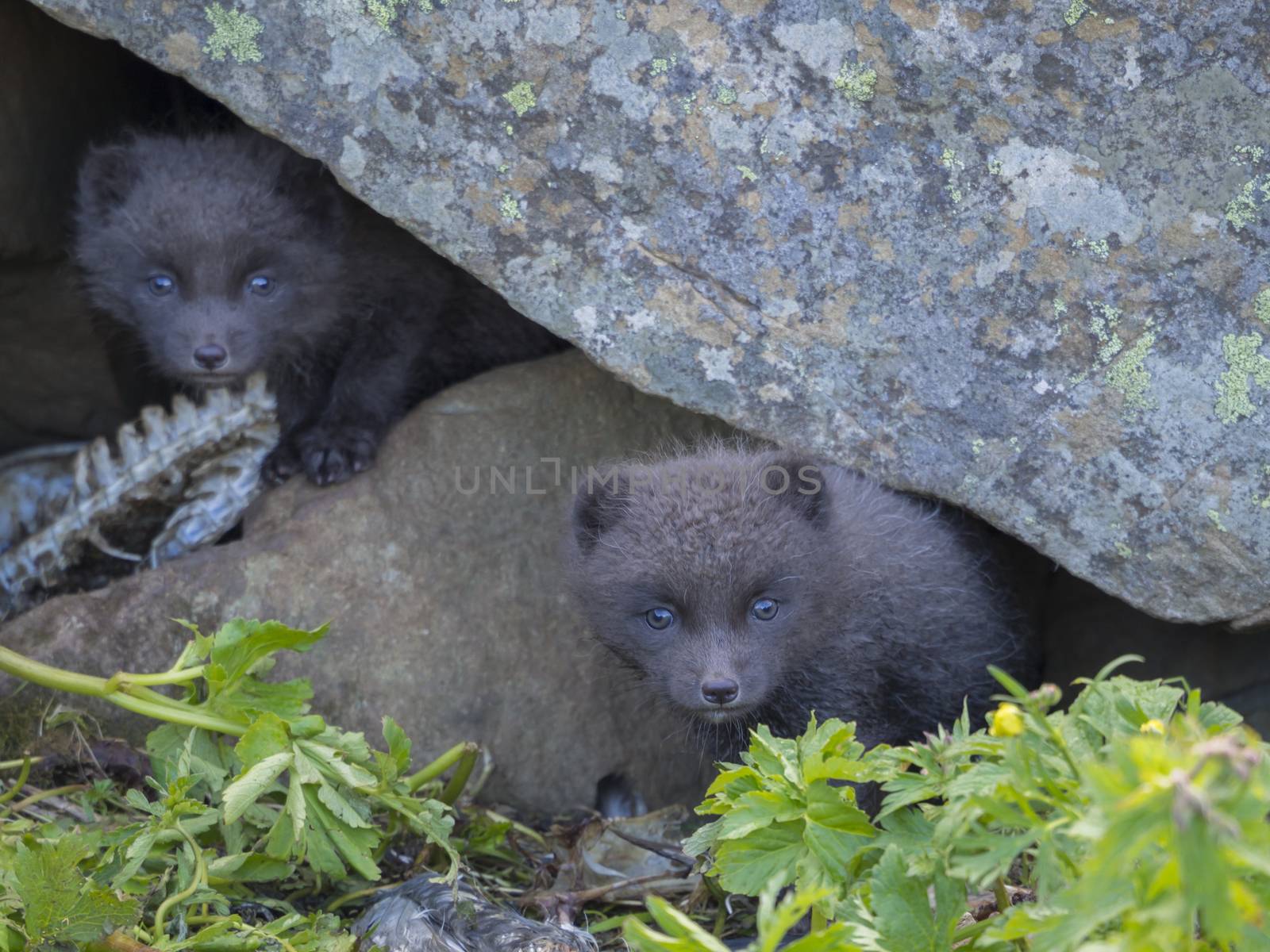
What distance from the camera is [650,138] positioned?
12.0ft

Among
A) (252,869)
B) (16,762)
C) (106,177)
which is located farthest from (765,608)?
(106,177)

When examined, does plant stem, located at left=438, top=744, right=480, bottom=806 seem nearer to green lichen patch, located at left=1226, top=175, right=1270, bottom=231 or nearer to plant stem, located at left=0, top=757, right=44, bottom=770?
plant stem, located at left=0, top=757, right=44, bottom=770

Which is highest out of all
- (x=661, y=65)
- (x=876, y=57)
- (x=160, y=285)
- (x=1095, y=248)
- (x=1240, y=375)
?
(x=876, y=57)

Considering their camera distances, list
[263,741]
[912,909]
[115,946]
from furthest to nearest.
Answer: [263,741], [115,946], [912,909]

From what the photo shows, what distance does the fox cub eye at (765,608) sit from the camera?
141 inches

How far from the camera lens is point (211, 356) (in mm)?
4496

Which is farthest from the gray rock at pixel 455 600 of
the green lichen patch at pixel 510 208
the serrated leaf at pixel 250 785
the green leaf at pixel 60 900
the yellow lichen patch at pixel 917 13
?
the yellow lichen patch at pixel 917 13

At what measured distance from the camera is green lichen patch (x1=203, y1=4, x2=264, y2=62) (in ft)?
12.0

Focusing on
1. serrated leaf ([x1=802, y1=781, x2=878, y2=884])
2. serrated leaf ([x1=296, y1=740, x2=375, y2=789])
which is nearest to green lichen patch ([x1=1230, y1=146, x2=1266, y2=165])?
serrated leaf ([x1=802, y1=781, x2=878, y2=884])

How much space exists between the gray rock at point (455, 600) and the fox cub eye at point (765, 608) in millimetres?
676

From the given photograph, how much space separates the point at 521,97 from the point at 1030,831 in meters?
2.49

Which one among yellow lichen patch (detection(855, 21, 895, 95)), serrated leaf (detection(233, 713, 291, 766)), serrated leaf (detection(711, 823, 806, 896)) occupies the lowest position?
serrated leaf (detection(233, 713, 291, 766))

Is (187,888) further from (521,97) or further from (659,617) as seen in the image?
(521,97)

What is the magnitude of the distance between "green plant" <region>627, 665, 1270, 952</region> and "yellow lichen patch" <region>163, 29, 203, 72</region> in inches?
99.6
